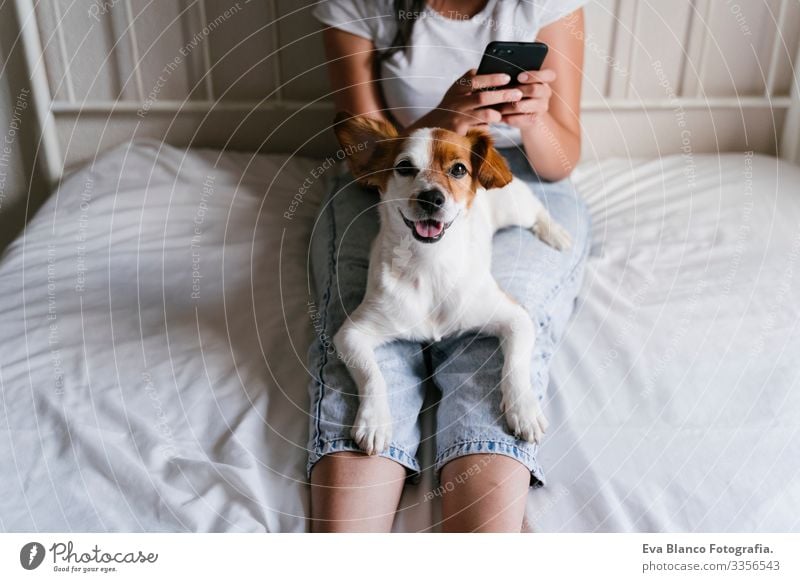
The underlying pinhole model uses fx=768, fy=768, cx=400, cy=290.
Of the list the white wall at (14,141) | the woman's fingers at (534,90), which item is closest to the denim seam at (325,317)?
the woman's fingers at (534,90)

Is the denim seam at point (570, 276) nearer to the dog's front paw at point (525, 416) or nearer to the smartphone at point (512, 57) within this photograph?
the dog's front paw at point (525, 416)

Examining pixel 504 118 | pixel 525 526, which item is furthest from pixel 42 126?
pixel 525 526

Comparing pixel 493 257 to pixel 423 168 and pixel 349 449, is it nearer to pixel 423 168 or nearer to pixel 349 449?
pixel 423 168

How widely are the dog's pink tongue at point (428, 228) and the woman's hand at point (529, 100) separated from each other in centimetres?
25

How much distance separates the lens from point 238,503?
925 millimetres

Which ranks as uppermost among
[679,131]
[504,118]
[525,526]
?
[504,118]

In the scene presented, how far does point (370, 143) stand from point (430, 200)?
13 cm

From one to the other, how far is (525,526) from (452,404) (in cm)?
17

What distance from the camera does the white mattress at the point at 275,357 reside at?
925mm

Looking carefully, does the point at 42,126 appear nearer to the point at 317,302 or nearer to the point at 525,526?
the point at 317,302

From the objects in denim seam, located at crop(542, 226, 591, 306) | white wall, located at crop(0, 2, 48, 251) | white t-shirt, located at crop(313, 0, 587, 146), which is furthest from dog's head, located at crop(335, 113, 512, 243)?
white wall, located at crop(0, 2, 48, 251)

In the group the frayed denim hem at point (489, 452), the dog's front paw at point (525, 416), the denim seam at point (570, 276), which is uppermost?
the denim seam at point (570, 276)

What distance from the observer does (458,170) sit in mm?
955
